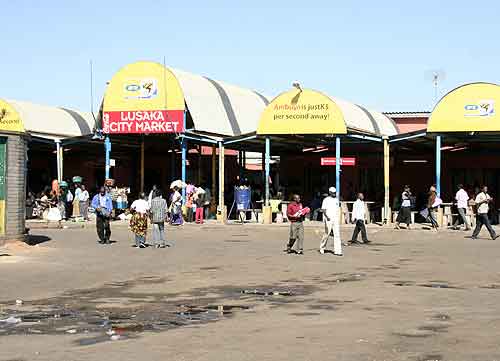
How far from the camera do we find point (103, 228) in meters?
25.1

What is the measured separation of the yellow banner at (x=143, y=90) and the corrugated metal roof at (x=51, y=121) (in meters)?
6.02

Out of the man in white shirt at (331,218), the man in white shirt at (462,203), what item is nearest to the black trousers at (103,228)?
the man in white shirt at (331,218)

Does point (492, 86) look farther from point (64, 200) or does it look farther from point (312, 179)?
point (64, 200)

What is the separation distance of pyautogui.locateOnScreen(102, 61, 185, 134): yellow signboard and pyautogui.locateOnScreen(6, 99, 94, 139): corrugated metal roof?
5.93 metres

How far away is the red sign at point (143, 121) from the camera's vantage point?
3638 centimetres

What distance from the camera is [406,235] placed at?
97.8ft

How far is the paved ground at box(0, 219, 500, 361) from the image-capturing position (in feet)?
29.8

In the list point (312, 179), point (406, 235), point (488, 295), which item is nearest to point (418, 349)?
point (488, 295)

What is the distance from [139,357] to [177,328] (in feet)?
6.42

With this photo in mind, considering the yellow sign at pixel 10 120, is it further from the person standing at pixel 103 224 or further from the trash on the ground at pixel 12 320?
the trash on the ground at pixel 12 320

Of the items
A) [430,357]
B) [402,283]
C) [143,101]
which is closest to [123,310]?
[430,357]

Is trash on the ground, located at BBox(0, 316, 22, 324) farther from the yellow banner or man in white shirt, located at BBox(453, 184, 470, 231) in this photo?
the yellow banner

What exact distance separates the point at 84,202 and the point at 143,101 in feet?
15.0

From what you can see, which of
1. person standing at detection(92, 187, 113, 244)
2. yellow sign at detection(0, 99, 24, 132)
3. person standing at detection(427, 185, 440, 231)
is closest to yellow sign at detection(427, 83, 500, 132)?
person standing at detection(427, 185, 440, 231)
